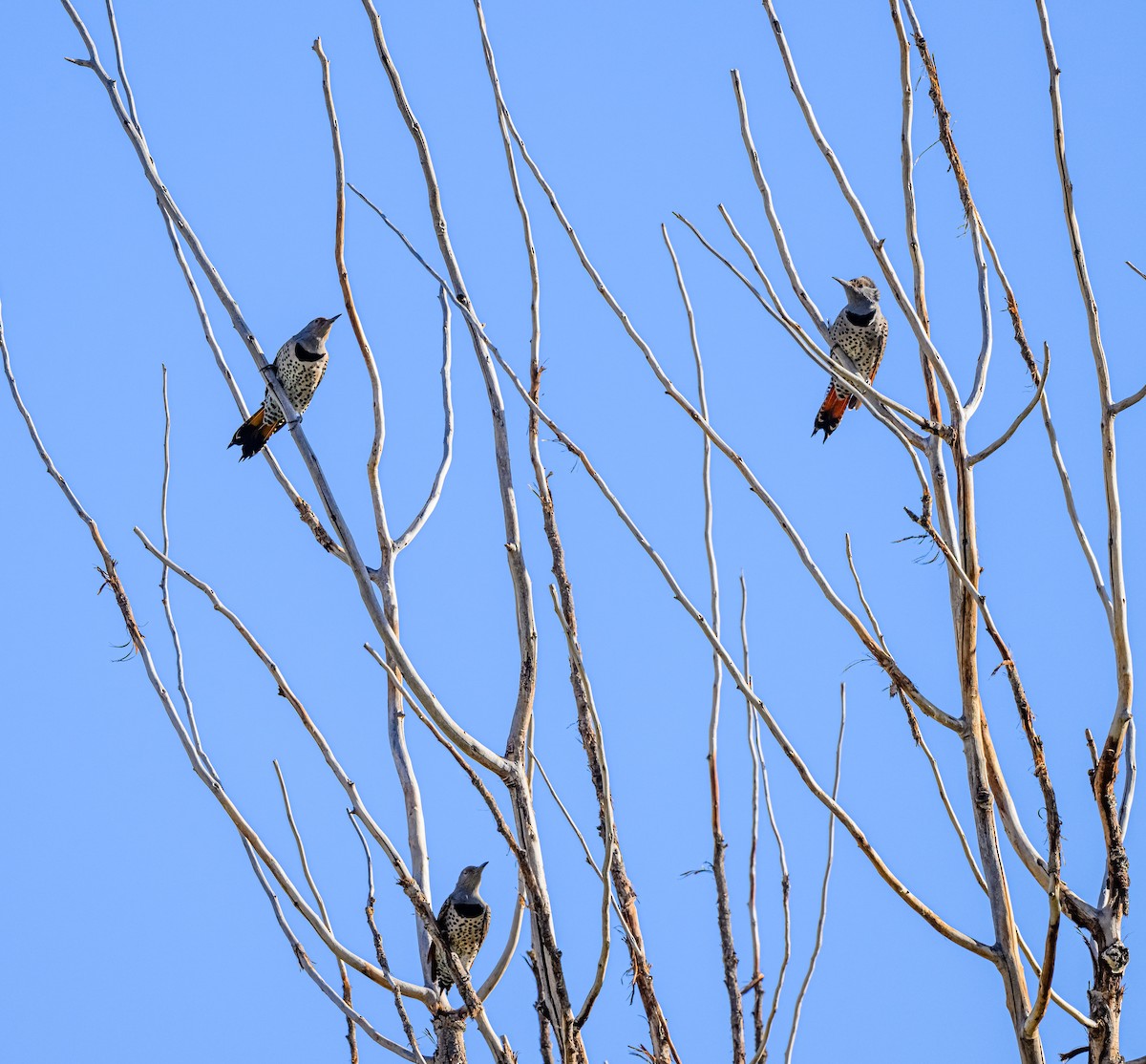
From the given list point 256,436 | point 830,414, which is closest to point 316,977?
point 256,436

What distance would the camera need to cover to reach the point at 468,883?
22.1ft

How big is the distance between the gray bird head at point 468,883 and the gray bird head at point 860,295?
3.45 meters

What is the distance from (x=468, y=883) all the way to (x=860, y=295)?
11.8ft

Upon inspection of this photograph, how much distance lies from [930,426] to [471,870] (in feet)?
15.5

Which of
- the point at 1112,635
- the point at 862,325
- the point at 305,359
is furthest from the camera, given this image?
the point at 862,325

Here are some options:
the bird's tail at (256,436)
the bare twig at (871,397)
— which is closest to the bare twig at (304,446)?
the bare twig at (871,397)

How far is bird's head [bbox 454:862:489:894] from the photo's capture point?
6684 mm

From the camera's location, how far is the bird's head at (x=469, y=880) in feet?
21.9

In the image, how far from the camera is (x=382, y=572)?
3314mm

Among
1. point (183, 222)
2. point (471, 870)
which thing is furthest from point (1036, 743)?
point (471, 870)

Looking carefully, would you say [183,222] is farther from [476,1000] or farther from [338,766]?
[476,1000]

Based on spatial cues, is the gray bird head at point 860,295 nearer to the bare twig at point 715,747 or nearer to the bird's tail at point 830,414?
the bird's tail at point 830,414

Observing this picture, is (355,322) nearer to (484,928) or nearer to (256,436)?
(256,436)

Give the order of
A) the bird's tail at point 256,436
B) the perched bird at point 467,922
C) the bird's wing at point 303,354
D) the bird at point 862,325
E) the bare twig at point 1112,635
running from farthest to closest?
the bird at point 862,325 → the bird's wing at point 303,354 → the perched bird at point 467,922 → the bird's tail at point 256,436 → the bare twig at point 1112,635
